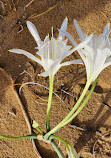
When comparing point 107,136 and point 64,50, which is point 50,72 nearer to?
point 64,50

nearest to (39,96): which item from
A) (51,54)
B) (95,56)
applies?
(51,54)

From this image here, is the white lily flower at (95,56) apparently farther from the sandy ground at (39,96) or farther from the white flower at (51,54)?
the sandy ground at (39,96)

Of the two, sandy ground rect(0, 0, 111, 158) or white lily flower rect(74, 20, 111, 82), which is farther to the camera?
sandy ground rect(0, 0, 111, 158)

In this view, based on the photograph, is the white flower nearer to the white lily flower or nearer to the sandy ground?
the white lily flower

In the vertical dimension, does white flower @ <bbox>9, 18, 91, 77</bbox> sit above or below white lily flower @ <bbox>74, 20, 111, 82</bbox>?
above

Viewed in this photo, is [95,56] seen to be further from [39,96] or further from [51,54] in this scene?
[39,96]

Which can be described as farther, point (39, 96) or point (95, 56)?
point (39, 96)

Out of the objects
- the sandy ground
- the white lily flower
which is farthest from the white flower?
the sandy ground

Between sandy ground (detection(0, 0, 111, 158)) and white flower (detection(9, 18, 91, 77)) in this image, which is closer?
white flower (detection(9, 18, 91, 77))
